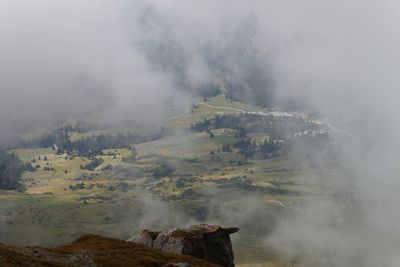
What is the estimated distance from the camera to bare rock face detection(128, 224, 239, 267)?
135875 mm

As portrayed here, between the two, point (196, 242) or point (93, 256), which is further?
point (196, 242)

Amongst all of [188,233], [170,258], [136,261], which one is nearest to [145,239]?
[188,233]

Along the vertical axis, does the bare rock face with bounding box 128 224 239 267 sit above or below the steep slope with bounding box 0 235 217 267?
below

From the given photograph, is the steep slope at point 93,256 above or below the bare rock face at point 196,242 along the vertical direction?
above

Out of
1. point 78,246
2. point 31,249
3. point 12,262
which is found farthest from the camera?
point 78,246

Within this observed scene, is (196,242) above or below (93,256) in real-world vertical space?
below

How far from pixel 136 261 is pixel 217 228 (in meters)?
47.5

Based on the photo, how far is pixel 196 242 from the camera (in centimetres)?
13975

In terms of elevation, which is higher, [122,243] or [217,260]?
[122,243]

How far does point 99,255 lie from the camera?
105188mm

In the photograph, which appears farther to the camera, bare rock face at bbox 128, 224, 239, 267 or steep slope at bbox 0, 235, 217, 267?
bare rock face at bbox 128, 224, 239, 267

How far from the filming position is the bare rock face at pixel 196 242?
446 feet

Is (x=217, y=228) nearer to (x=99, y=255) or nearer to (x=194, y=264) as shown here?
(x=194, y=264)

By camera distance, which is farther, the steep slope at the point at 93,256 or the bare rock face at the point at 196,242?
the bare rock face at the point at 196,242
